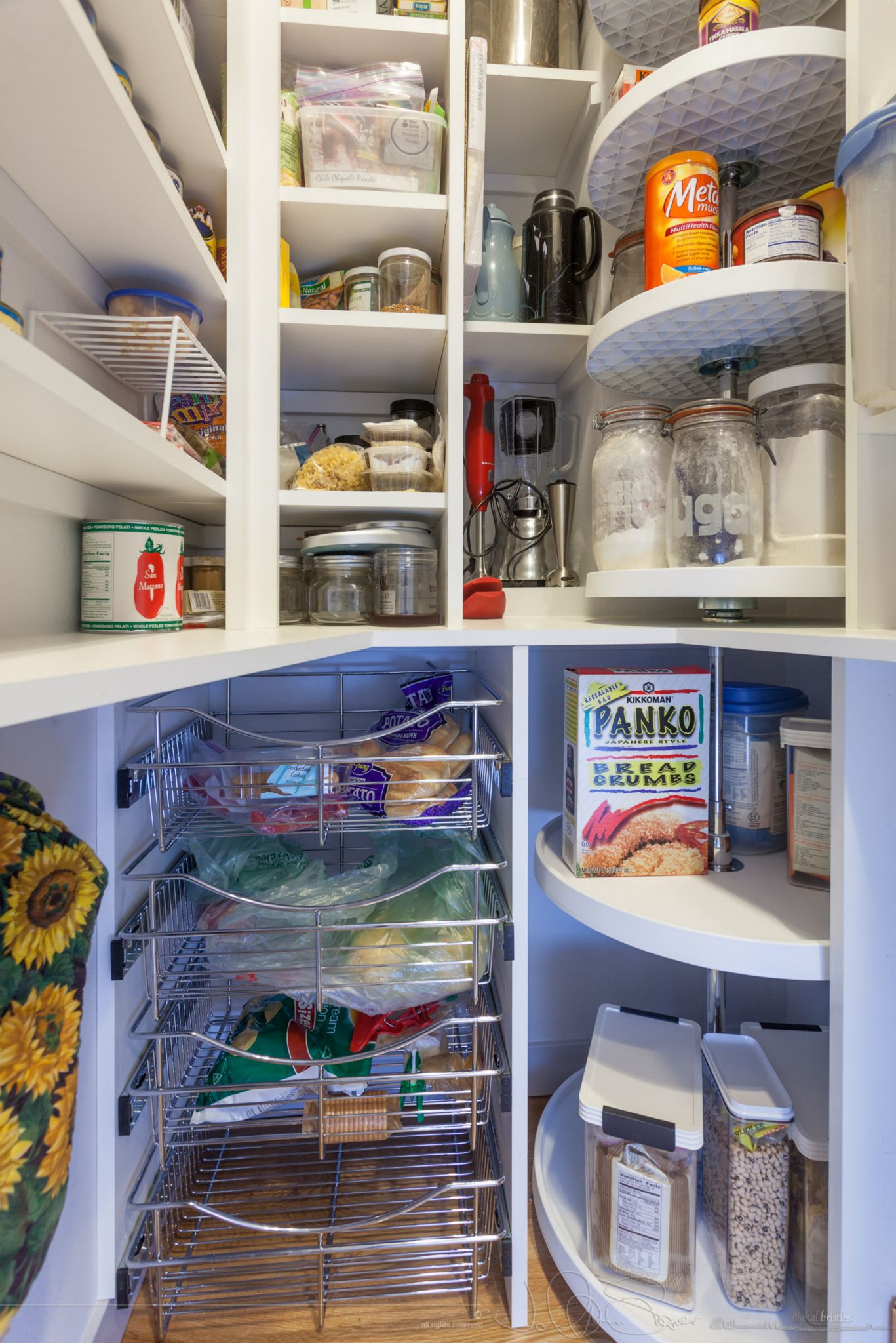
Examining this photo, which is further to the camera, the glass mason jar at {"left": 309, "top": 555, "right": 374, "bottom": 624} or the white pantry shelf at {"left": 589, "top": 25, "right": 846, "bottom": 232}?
the glass mason jar at {"left": 309, "top": 555, "right": 374, "bottom": 624}

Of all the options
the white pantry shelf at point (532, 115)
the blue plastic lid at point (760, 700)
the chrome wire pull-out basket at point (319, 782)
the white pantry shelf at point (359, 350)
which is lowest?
the chrome wire pull-out basket at point (319, 782)

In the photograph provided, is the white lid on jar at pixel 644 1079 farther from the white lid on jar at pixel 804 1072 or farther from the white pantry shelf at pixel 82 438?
the white pantry shelf at pixel 82 438

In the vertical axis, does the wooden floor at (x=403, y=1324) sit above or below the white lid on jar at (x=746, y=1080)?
below

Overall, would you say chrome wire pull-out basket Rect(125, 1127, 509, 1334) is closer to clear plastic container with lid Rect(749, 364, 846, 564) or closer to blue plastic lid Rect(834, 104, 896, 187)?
clear plastic container with lid Rect(749, 364, 846, 564)

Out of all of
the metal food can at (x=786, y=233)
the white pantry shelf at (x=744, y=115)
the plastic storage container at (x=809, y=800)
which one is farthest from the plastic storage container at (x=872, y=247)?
the plastic storage container at (x=809, y=800)

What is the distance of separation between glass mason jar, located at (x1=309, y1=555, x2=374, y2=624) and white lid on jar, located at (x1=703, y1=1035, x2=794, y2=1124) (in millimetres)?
804

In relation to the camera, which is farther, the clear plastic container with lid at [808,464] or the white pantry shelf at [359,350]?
the white pantry shelf at [359,350]

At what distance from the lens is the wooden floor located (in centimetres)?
83

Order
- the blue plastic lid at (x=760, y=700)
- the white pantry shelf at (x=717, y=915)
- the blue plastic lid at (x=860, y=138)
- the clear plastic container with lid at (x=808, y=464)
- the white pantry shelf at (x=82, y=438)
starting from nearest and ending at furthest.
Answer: the white pantry shelf at (x=82, y=438), the blue plastic lid at (x=860, y=138), the white pantry shelf at (x=717, y=915), the clear plastic container with lid at (x=808, y=464), the blue plastic lid at (x=760, y=700)

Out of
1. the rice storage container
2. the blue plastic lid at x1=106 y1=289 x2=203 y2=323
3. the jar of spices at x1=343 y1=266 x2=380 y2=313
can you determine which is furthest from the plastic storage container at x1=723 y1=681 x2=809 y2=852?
→ the blue plastic lid at x1=106 y1=289 x2=203 y2=323

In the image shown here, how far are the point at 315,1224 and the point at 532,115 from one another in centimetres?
183

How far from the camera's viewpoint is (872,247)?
0.63 meters

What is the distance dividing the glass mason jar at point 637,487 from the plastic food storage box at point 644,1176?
687mm

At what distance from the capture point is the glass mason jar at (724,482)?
0.86m
